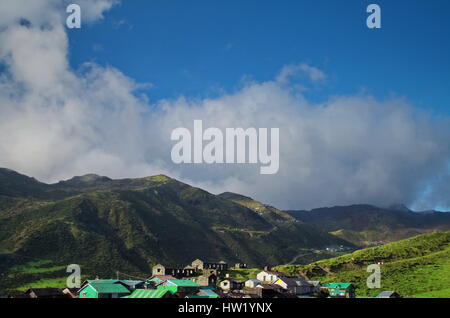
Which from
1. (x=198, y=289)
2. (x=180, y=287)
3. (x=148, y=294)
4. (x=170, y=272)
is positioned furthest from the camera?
(x=170, y=272)

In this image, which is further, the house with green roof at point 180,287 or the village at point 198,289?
the house with green roof at point 180,287

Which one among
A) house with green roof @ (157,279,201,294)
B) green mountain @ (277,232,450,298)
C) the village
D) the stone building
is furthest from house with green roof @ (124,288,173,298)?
green mountain @ (277,232,450,298)

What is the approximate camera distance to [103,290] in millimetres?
77250

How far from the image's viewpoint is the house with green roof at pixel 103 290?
76.9m

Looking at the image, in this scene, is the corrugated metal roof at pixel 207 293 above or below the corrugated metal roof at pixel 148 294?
below

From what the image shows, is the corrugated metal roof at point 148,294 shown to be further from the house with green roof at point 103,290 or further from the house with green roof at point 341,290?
the house with green roof at point 341,290

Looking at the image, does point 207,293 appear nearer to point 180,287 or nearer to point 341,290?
point 180,287

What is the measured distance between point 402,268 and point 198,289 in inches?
2765

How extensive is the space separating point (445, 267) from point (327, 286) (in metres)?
38.9

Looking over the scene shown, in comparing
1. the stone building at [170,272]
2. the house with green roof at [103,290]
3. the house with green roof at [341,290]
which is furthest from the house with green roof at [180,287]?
the stone building at [170,272]

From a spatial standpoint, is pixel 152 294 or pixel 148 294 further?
pixel 148 294

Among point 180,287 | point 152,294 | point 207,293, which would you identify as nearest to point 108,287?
point 152,294
